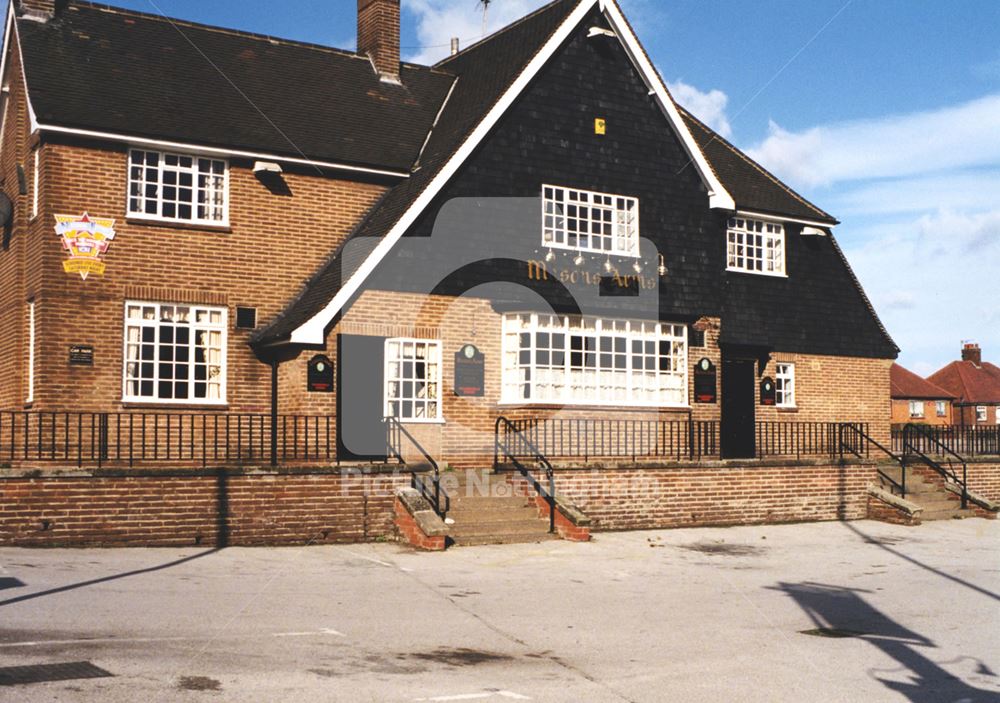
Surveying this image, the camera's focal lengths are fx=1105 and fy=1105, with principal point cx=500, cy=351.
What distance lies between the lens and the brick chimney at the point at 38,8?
2141cm

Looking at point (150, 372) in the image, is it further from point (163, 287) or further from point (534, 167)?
point (534, 167)

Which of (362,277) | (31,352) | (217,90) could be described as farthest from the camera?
(217,90)

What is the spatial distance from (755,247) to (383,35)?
→ 34.2 ft

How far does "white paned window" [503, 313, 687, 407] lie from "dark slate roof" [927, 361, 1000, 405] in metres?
60.0

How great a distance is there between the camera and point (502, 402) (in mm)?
20969

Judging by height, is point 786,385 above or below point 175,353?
below

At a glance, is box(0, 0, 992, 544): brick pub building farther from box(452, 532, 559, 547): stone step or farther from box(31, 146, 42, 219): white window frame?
box(452, 532, 559, 547): stone step

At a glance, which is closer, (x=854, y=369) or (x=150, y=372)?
(x=150, y=372)

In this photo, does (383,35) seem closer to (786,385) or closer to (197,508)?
(786,385)

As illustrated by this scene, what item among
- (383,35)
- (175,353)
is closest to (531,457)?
(175,353)

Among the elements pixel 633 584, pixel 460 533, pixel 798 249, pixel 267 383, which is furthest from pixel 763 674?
pixel 798 249

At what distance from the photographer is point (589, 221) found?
22391 mm

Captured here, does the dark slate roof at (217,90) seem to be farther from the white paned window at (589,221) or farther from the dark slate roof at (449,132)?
the white paned window at (589,221)

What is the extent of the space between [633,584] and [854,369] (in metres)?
16.3
